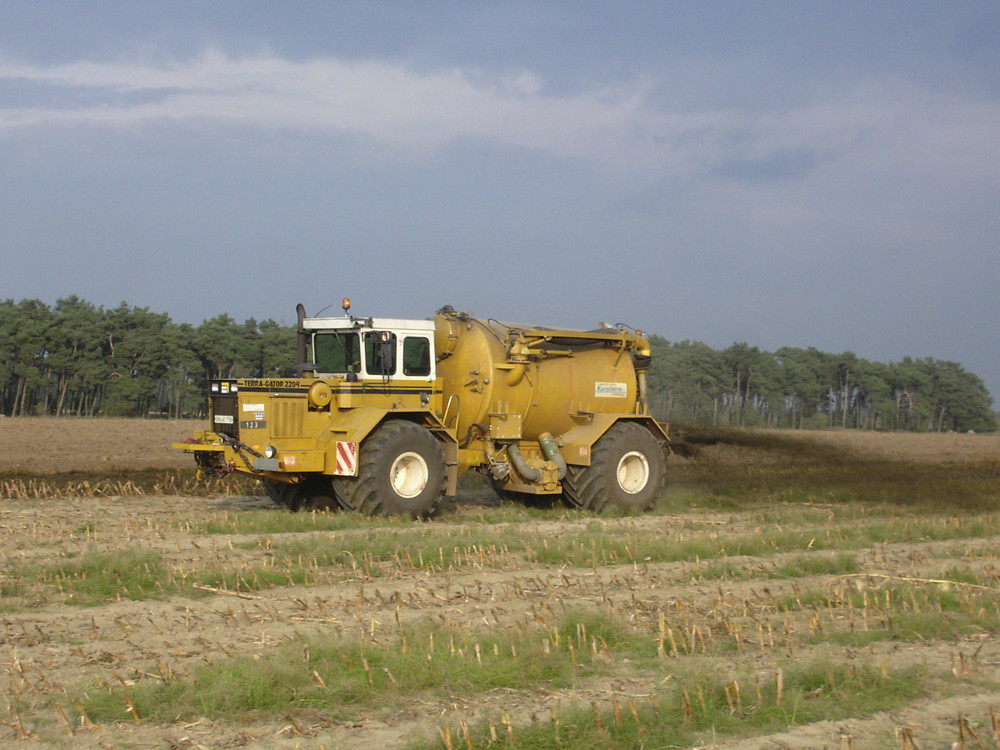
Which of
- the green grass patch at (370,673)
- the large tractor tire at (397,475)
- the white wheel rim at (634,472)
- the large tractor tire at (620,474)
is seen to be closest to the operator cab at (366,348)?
the large tractor tire at (397,475)

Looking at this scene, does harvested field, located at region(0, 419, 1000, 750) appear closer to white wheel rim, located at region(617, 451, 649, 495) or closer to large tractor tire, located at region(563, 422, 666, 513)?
large tractor tire, located at region(563, 422, 666, 513)

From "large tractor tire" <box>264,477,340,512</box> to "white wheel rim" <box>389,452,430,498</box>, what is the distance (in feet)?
5.01

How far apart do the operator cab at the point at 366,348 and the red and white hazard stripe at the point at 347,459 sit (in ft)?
4.19

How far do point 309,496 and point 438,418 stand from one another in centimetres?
231

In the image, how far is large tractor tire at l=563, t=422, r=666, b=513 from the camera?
16.8m

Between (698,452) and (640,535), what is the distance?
1402cm

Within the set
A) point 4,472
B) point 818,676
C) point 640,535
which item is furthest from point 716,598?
point 4,472

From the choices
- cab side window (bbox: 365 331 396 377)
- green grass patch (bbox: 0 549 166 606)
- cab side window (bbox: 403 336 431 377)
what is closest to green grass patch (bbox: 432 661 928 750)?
green grass patch (bbox: 0 549 166 606)

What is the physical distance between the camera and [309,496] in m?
15.8

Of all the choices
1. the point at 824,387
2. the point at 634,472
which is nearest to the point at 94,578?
the point at 634,472

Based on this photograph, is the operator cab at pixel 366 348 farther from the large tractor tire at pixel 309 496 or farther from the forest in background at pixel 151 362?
the forest in background at pixel 151 362

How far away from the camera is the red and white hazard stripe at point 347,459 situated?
1416 cm

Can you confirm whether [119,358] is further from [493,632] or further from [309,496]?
[493,632]

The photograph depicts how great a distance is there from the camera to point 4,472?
20953 mm
